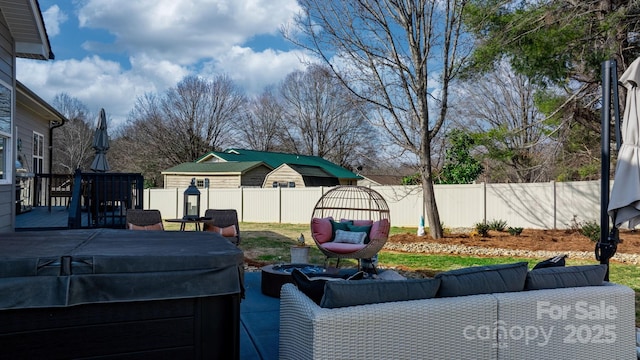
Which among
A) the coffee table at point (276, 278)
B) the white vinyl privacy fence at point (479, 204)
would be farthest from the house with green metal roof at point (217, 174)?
the coffee table at point (276, 278)

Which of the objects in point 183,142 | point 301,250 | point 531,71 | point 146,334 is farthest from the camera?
point 183,142

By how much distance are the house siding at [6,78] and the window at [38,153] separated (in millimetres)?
6930

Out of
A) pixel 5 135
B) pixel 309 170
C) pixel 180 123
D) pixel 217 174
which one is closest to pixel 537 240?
pixel 5 135

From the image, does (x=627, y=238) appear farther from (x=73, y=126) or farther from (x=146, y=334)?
(x=73, y=126)

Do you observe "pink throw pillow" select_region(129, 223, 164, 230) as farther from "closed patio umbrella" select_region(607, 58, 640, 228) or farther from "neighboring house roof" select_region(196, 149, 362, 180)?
"neighboring house roof" select_region(196, 149, 362, 180)

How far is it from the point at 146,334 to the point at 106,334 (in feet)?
0.66

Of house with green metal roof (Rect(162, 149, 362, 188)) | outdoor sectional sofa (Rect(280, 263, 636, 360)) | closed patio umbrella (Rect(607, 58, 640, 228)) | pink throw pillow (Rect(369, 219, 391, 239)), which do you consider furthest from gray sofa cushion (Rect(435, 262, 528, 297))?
house with green metal roof (Rect(162, 149, 362, 188))

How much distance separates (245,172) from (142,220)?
15735mm

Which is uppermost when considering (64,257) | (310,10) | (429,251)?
(310,10)

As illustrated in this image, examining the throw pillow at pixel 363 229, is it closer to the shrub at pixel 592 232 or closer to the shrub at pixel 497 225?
the shrub at pixel 592 232

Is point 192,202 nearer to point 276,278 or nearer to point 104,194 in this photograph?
point 104,194

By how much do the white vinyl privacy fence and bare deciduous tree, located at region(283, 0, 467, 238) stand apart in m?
2.67

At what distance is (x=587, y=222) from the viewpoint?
1128cm

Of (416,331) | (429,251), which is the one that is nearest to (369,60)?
(429,251)
